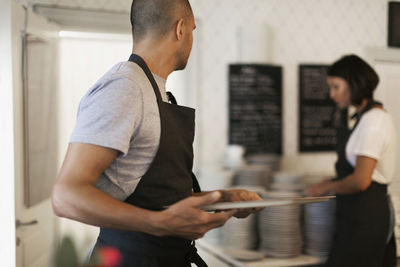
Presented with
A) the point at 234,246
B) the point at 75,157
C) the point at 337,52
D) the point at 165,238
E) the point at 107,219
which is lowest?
the point at 234,246

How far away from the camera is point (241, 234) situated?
2984 mm

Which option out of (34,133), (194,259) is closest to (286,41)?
(34,133)

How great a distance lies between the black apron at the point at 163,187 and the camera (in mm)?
1258

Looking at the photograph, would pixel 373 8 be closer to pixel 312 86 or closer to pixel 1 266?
pixel 312 86

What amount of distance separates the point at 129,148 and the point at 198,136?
250cm

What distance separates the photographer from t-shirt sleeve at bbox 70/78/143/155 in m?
1.09

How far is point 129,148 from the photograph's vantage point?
121 centimetres

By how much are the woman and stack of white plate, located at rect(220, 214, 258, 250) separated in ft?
1.50

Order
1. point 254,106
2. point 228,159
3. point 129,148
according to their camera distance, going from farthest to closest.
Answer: point 254,106 < point 228,159 < point 129,148

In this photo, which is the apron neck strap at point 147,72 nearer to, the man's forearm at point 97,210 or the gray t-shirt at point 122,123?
the gray t-shirt at point 122,123

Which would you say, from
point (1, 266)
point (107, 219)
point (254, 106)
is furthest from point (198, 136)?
point (107, 219)

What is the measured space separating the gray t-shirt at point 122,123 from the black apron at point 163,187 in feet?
0.08

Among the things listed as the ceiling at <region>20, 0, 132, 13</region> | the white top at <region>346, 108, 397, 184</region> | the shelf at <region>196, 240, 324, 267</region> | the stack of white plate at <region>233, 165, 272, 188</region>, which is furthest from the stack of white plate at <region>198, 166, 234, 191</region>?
the ceiling at <region>20, 0, 132, 13</region>

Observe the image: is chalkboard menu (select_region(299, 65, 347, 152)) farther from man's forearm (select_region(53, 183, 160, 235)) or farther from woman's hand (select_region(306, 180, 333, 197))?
man's forearm (select_region(53, 183, 160, 235))
